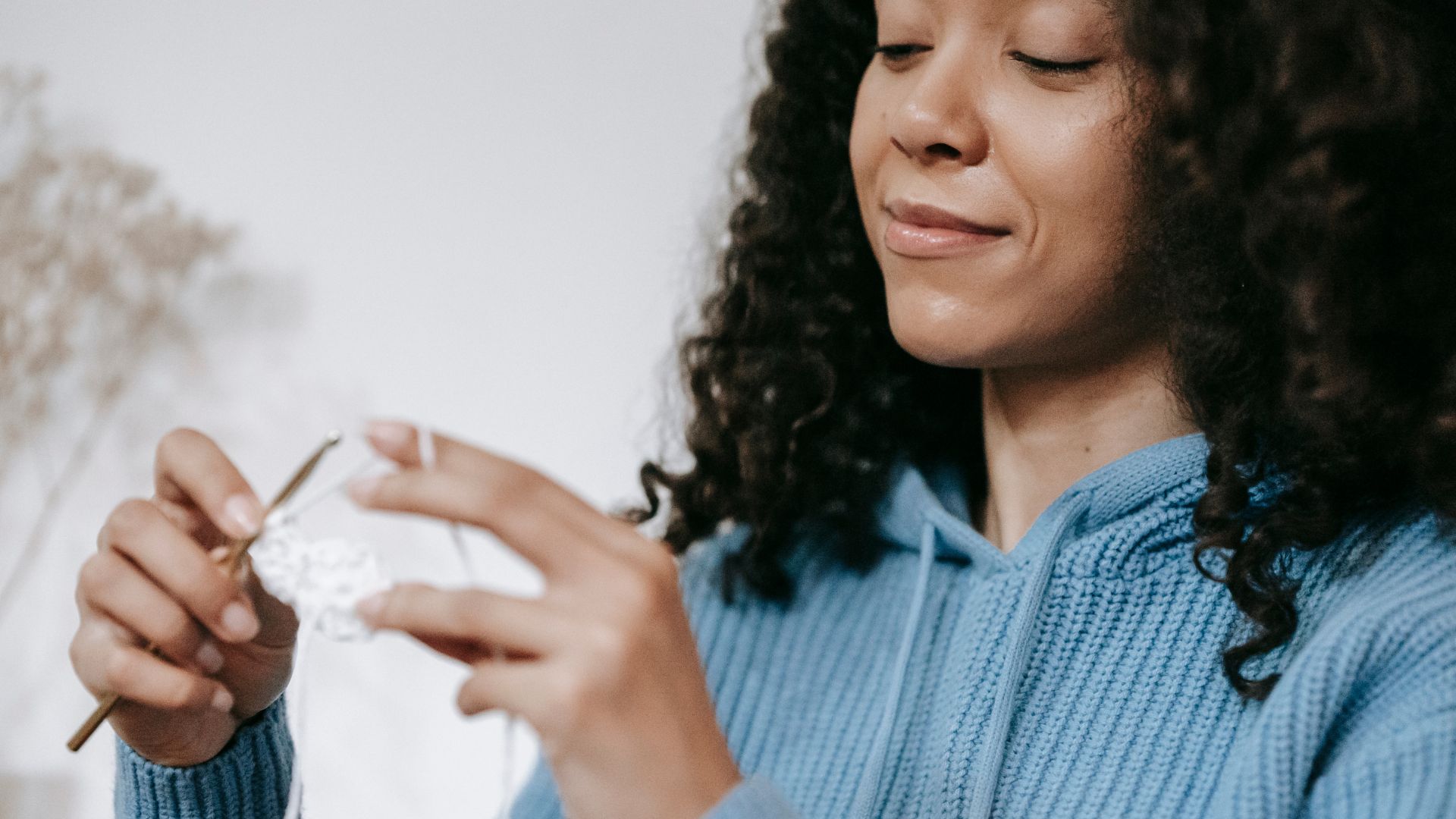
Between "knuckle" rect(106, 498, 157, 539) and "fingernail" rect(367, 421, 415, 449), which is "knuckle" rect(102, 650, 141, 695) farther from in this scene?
"fingernail" rect(367, 421, 415, 449)

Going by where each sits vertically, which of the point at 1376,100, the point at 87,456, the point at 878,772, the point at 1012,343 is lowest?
the point at 878,772

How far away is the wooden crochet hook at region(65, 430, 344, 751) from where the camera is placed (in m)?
0.55

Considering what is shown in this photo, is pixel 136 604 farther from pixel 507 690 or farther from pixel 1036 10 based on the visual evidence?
pixel 1036 10

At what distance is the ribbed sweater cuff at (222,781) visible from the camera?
2.29ft

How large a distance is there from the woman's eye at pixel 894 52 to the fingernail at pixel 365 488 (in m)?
0.45

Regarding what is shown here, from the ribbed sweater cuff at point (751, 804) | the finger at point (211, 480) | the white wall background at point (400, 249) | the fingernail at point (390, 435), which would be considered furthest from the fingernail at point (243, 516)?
the white wall background at point (400, 249)

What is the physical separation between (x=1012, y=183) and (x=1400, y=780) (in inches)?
14.4

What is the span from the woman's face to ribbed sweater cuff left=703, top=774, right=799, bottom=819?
314 mm

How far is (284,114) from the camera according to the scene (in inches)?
44.2

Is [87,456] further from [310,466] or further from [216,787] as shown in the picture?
[310,466]

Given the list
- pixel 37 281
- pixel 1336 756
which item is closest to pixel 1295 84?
pixel 1336 756

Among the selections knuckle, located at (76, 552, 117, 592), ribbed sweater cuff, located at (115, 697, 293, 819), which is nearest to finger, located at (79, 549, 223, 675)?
knuckle, located at (76, 552, 117, 592)

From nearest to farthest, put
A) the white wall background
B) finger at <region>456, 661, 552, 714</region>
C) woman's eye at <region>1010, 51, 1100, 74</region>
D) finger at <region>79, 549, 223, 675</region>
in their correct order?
finger at <region>456, 661, 552, 714</region> < finger at <region>79, 549, 223, 675</region> < woman's eye at <region>1010, 51, 1100, 74</region> < the white wall background

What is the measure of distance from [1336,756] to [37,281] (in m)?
1.03
